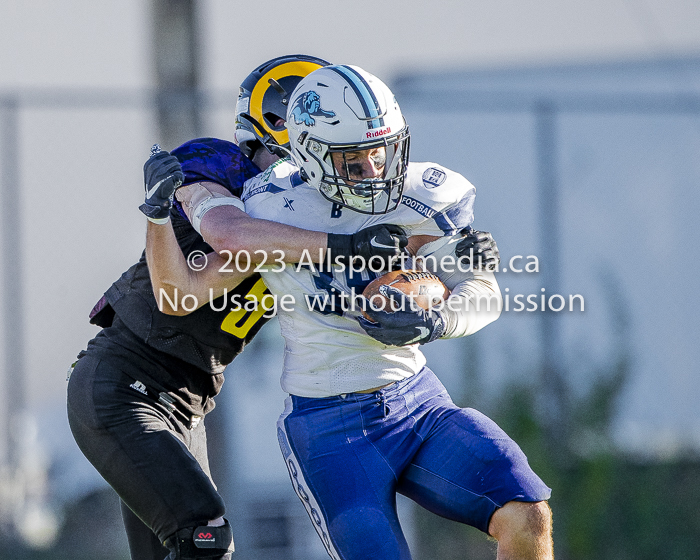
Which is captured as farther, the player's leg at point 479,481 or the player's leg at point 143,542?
the player's leg at point 143,542

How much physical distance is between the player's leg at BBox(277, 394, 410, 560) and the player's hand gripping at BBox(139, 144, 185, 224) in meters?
0.73

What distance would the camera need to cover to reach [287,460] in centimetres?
315

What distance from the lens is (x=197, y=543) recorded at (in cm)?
315

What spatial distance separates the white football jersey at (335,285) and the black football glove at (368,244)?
99 millimetres

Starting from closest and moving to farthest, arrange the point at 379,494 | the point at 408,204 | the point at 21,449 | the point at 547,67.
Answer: the point at 379,494
the point at 408,204
the point at 21,449
the point at 547,67

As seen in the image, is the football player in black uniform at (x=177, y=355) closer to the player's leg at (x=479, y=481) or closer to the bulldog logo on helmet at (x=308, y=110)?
the bulldog logo on helmet at (x=308, y=110)

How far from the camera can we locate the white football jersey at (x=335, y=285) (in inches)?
122

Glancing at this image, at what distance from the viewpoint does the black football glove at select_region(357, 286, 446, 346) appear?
2863 mm

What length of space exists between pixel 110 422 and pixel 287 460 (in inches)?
24.5

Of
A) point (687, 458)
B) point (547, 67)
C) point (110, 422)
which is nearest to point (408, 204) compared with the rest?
point (110, 422)

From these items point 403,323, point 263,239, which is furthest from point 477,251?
point 263,239

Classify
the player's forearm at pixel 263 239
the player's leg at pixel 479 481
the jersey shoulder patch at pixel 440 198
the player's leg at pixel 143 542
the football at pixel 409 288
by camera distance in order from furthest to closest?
the player's leg at pixel 143 542 < the jersey shoulder patch at pixel 440 198 < the player's forearm at pixel 263 239 < the football at pixel 409 288 < the player's leg at pixel 479 481

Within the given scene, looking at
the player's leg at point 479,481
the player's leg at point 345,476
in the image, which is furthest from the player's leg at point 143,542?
the player's leg at point 479,481

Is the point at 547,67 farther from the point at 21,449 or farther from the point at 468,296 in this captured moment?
the point at 468,296
